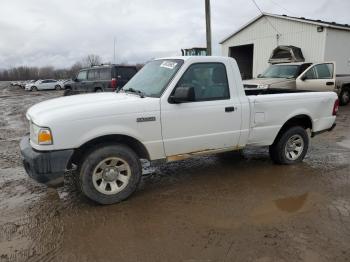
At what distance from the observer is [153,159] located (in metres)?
4.61

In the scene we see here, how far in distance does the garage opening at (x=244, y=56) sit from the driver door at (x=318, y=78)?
11551 mm

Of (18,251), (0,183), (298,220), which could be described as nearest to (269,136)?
(298,220)

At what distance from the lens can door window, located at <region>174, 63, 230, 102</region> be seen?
473cm

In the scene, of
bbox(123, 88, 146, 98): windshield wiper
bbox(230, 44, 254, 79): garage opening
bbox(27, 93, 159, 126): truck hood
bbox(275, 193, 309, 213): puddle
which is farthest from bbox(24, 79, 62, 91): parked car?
bbox(275, 193, 309, 213): puddle

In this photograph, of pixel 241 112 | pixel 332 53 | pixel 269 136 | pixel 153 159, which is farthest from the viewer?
pixel 332 53

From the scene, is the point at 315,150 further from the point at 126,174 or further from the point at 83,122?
the point at 83,122

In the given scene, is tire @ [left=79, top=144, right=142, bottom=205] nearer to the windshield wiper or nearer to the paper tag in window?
the windshield wiper

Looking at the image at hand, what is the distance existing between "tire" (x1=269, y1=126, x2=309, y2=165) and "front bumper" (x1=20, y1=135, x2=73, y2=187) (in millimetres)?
3610

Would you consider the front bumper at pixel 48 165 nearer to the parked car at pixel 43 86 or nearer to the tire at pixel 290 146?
the tire at pixel 290 146

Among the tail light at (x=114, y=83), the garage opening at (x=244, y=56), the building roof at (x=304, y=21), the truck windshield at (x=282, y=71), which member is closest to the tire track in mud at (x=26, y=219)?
the tail light at (x=114, y=83)

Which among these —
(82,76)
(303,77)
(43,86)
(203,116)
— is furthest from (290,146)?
(43,86)

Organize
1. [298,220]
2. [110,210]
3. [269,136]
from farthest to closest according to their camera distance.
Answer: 1. [269,136]
2. [110,210]
3. [298,220]

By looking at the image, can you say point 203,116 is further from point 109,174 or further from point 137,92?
point 109,174

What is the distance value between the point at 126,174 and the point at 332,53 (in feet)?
58.9
